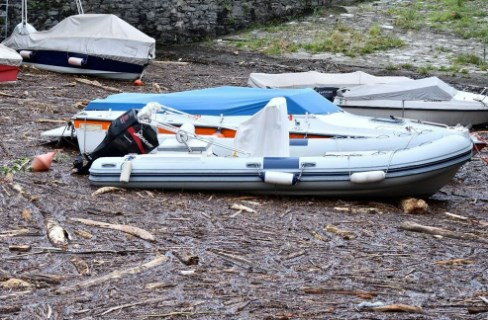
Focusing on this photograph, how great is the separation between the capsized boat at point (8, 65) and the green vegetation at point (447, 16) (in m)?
10.2

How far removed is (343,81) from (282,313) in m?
9.22

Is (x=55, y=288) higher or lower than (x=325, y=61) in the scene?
higher

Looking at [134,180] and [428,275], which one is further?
[134,180]

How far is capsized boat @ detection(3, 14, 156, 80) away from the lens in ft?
56.4

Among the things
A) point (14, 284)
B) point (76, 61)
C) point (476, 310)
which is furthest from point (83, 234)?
point (76, 61)

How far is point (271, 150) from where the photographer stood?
9.16 meters

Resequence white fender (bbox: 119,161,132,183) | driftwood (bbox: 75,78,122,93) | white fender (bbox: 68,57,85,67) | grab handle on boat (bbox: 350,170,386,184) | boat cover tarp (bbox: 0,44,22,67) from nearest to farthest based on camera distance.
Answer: grab handle on boat (bbox: 350,170,386,184)
white fender (bbox: 119,161,132,183)
boat cover tarp (bbox: 0,44,22,67)
driftwood (bbox: 75,78,122,93)
white fender (bbox: 68,57,85,67)

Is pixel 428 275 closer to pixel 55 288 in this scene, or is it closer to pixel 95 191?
pixel 55 288

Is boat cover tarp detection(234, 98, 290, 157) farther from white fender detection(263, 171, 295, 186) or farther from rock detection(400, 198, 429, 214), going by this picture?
rock detection(400, 198, 429, 214)

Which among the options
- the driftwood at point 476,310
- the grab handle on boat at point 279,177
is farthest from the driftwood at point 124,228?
the driftwood at point 476,310

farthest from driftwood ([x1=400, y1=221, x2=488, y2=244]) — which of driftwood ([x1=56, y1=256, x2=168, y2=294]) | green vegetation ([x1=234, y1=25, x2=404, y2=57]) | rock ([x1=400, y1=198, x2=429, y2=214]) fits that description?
green vegetation ([x1=234, y1=25, x2=404, y2=57])

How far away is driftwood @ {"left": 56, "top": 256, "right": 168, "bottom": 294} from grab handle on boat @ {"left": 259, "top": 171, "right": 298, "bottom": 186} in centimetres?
231

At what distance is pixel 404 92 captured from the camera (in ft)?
43.3

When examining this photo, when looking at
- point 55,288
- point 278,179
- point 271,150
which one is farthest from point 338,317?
point 271,150
